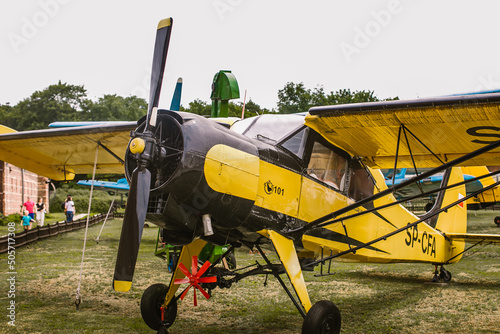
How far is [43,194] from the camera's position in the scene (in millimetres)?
38812

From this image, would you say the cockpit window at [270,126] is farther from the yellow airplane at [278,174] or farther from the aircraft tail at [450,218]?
the aircraft tail at [450,218]

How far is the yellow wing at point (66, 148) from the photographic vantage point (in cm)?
777

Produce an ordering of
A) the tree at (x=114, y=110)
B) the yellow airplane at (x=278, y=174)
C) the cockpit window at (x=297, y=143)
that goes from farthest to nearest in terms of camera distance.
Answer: the tree at (x=114, y=110) < the cockpit window at (x=297, y=143) < the yellow airplane at (x=278, y=174)

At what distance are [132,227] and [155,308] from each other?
1.97 meters

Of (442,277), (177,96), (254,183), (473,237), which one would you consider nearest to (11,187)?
(442,277)

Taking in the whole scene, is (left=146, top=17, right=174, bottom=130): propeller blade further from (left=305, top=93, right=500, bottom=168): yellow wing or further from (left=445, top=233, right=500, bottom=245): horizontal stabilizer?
(left=445, top=233, right=500, bottom=245): horizontal stabilizer

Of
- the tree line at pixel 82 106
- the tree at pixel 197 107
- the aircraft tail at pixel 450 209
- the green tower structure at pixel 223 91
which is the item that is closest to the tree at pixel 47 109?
the tree line at pixel 82 106

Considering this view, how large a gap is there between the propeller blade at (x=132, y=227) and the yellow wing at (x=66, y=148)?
7.73 ft

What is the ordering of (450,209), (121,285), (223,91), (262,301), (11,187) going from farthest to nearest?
(11,187) → (223,91) → (450,209) → (262,301) → (121,285)

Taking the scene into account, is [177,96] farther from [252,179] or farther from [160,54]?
[252,179]

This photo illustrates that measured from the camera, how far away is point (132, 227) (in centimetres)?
501

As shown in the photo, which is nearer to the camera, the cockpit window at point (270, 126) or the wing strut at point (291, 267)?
the wing strut at point (291, 267)

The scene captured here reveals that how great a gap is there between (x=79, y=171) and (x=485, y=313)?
7.96 metres

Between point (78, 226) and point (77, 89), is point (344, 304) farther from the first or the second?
point (77, 89)
